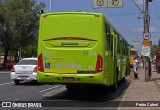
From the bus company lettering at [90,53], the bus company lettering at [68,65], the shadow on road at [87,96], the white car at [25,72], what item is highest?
the bus company lettering at [90,53]

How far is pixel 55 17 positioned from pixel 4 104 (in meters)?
3.96

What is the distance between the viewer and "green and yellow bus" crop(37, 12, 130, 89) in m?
16.6

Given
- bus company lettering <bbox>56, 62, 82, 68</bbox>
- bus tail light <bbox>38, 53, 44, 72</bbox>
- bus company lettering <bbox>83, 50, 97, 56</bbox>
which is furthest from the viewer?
bus tail light <bbox>38, 53, 44, 72</bbox>

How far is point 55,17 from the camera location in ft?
56.0

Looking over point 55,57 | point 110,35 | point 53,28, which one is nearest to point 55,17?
point 53,28

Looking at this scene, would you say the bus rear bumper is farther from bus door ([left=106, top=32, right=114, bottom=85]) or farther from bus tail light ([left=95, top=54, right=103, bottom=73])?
bus door ([left=106, top=32, right=114, bottom=85])

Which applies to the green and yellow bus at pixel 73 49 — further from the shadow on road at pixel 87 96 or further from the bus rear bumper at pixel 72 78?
the shadow on road at pixel 87 96

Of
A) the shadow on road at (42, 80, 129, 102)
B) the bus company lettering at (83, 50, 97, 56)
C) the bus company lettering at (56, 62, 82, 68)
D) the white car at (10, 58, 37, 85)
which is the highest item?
the bus company lettering at (83, 50, 97, 56)

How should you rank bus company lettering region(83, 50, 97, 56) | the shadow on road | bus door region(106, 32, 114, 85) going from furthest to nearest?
1. bus door region(106, 32, 114, 85)
2. the shadow on road
3. bus company lettering region(83, 50, 97, 56)

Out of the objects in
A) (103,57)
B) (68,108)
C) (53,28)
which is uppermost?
(53,28)

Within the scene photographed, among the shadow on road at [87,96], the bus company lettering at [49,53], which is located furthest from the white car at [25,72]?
the bus company lettering at [49,53]

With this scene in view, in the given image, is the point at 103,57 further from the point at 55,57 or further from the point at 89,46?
the point at 55,57

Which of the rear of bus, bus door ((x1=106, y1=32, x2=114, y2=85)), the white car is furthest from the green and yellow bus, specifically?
the white car

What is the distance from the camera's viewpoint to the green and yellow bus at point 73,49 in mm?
16578
